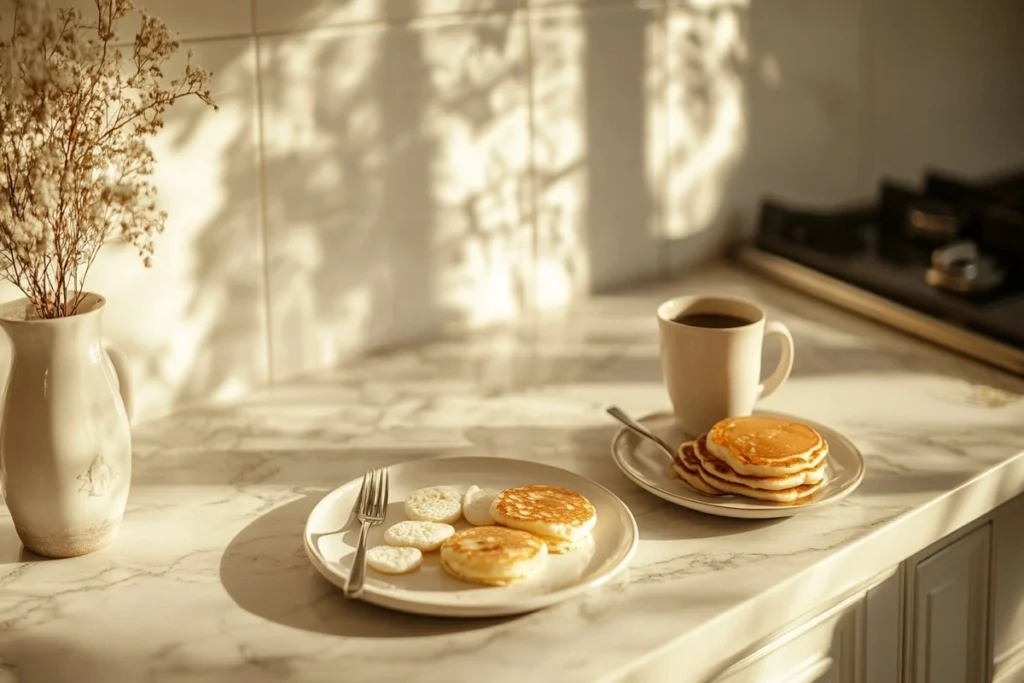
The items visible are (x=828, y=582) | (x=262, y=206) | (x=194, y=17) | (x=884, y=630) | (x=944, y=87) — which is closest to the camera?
(x=828, y=582)

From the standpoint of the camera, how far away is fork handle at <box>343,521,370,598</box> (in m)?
0.86

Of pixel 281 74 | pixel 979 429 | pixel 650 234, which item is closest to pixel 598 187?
pixel 650 234

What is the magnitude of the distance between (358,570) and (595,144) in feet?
2.80

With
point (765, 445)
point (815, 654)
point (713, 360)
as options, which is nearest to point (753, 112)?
point (713, 360)

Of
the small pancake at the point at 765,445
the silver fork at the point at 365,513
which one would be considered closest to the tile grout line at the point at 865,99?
the small pancake at the point at 765,445

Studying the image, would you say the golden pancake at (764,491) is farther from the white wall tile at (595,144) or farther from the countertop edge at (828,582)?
the white wall tile at (595,144)

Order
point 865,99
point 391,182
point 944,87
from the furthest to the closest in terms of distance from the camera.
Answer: point 944,87, point 865,99, point 391,182

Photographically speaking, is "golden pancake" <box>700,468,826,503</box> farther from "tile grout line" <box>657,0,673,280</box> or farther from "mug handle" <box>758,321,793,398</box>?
"tile grout line" <box>657,0,673,280</box>

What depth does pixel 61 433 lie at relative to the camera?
92 cm

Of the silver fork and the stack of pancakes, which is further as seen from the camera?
the stack of pancakes

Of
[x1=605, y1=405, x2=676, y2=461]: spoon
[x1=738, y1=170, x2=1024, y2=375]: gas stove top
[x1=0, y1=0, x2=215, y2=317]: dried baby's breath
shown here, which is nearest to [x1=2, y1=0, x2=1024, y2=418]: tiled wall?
[x1=738, y1=170, x2=1024, y2=375]: gas stove top

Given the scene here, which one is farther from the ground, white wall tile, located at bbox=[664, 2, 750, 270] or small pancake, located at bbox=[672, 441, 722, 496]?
white wall tile, located at bbox=[664, 2, 750, 270]

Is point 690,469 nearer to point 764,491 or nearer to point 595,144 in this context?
point 764,491

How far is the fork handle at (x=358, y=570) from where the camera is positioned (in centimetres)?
86
